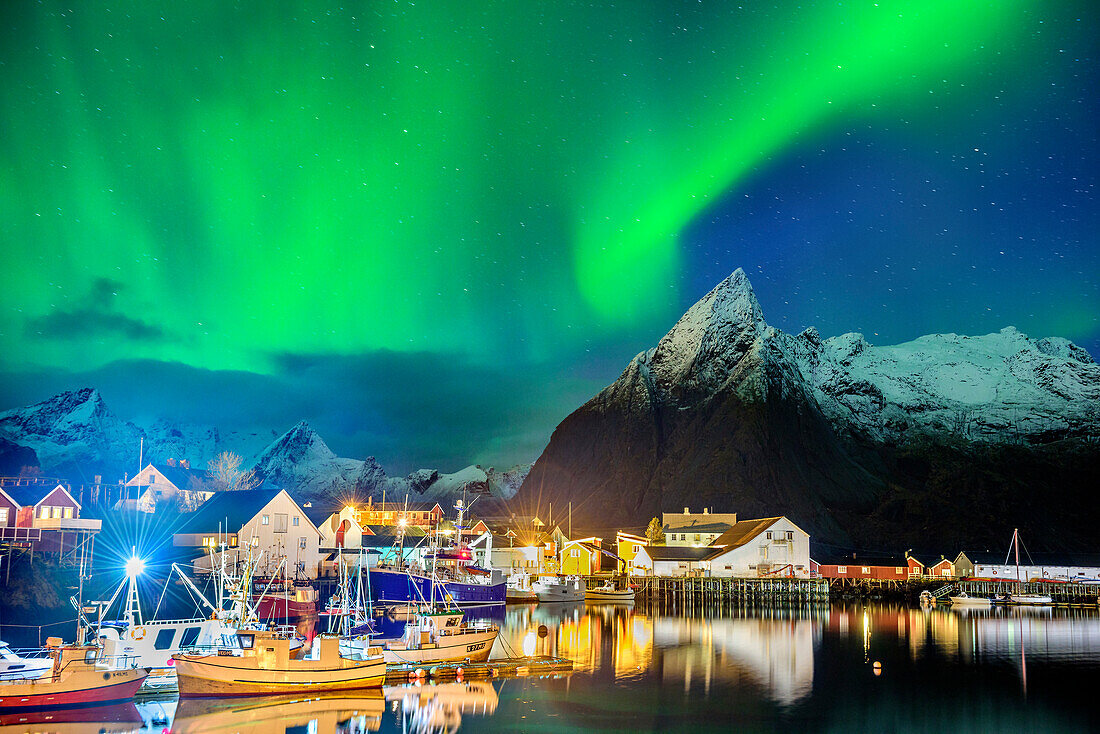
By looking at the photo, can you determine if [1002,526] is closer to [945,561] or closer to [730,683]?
[945,561]

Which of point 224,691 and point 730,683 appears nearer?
point 224,691

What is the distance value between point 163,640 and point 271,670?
18.7 ft

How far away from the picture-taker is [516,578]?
95.8 metres

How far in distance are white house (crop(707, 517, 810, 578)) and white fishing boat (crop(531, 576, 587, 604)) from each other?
25.1 metres

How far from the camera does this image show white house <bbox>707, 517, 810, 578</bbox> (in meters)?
109

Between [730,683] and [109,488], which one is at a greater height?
[109,488]

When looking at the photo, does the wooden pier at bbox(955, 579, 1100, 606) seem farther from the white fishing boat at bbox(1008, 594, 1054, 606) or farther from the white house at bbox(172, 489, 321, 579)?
the white house at bbox(172, 489, 321, 579)

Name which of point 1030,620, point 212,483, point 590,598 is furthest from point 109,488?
point 1030,620

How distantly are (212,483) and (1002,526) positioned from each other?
160 meters

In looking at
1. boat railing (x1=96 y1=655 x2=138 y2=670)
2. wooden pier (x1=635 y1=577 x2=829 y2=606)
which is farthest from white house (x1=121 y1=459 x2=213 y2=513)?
boat railing (x1=96 y1=655 x2=138 y2=670)

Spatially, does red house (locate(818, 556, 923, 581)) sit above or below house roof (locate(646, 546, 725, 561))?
below

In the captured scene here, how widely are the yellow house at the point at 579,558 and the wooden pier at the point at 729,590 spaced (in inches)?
373

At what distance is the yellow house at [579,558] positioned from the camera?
370 feet

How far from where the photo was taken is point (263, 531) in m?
76.8
